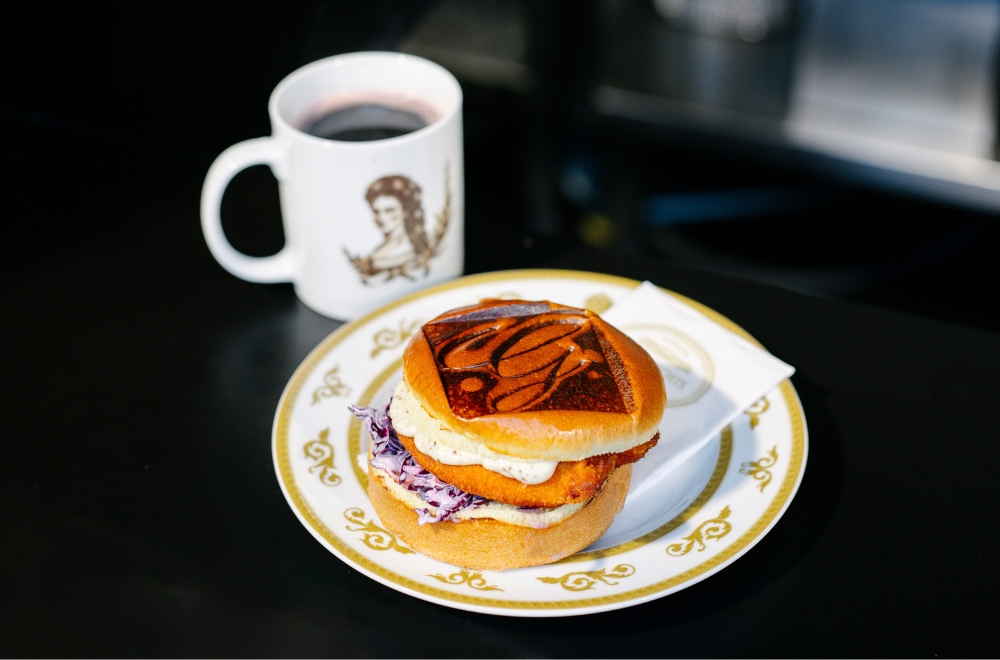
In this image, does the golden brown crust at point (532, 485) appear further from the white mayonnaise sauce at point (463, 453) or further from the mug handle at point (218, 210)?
the mug handle at point (218, 210)

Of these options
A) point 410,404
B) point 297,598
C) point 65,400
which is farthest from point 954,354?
point 65,400

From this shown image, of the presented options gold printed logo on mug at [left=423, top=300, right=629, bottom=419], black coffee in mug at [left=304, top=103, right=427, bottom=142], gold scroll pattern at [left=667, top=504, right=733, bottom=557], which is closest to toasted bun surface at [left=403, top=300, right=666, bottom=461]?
gold printed logo on mug at [left=423, top=300, right=629, bottom=419]

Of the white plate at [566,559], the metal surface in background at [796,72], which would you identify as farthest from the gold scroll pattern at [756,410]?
the metal surface in background at [796,72]

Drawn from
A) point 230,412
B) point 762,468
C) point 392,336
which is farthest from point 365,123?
point 762,468

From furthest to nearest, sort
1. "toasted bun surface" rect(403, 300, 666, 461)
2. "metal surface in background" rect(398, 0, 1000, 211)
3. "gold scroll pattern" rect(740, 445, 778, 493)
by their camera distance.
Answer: "metal surface in background" rect(398, 0, 1000, 211) → "gold scroll pattern" rect(740, 445, 778, 493) → "toasted bun surface" rect(403, 300, 666, 461)

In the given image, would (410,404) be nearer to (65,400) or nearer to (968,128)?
(65,400)

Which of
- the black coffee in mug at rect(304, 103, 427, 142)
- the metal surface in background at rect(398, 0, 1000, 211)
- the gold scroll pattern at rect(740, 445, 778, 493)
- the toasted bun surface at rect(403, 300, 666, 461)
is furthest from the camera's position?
the metal surface in background at rect(398, 0, 1000, 211)

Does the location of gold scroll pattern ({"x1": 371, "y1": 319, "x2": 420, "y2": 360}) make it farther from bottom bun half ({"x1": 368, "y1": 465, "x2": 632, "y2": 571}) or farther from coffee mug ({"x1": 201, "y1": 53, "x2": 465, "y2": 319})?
bottom bun half ({"x1": 368, "y1": 465, "x2": 632, "y2": 571})
